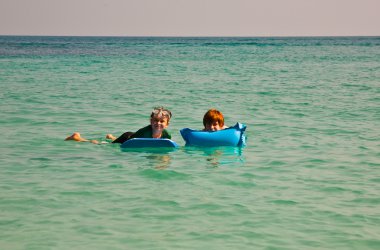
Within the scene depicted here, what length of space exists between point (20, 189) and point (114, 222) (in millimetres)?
1946

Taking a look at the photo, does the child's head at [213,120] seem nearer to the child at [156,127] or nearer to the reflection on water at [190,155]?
the reflection on water at [190,155]

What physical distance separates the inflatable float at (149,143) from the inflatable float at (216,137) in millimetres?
420

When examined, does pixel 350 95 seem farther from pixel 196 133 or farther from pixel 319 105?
pixel 196 133

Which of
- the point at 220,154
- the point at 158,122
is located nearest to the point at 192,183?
the point at 220,154

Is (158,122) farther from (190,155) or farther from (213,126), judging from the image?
(213,126)

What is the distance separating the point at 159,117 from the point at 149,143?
1.52 feet

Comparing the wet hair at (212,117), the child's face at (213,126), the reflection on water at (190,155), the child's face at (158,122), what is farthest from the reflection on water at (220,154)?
the child's face at (158,122)

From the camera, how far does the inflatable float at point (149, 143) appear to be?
10.2 metres

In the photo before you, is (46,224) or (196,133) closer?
(46,224)

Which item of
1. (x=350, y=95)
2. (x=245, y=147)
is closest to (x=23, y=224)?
(x=245, y=147)

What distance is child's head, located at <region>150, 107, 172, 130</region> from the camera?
10.3 metres

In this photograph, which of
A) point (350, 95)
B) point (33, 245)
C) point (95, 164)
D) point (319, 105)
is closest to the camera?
point (33, 245)

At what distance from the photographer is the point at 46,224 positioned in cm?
641

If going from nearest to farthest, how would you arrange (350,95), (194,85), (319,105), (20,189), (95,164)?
(20,189) < (95,164) < (319,105) < (350,95) < (194,85)
